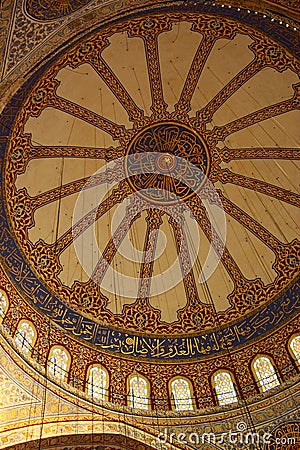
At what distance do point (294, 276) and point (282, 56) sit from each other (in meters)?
4.75

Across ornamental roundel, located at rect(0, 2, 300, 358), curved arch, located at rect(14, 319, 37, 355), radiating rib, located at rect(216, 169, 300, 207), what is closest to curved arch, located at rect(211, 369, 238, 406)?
ornamental roundel, located at rect(0, 2, 300, 358)

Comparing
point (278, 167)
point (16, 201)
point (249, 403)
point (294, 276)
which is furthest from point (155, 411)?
point (278, 167)

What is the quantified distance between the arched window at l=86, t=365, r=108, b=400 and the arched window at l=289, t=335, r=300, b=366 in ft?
12.6

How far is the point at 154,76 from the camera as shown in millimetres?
11398

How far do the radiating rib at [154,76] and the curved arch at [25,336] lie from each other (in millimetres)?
5379

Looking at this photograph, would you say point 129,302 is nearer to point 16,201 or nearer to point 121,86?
point 16,201

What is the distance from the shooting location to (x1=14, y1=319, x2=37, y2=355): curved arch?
9.70 metres

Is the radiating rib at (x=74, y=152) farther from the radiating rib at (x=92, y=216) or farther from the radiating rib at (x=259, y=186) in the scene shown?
the radiating rib at (x=259, y=186)

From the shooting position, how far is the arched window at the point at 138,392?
10211 millimetres

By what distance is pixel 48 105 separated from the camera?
10.9 metres

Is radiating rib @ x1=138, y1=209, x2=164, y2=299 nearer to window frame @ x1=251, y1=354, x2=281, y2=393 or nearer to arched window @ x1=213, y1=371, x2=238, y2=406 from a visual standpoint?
arched window @ x1=213, y1=371, x2=238, y2=406

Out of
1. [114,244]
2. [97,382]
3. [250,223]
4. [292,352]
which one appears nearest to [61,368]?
[97,382]
